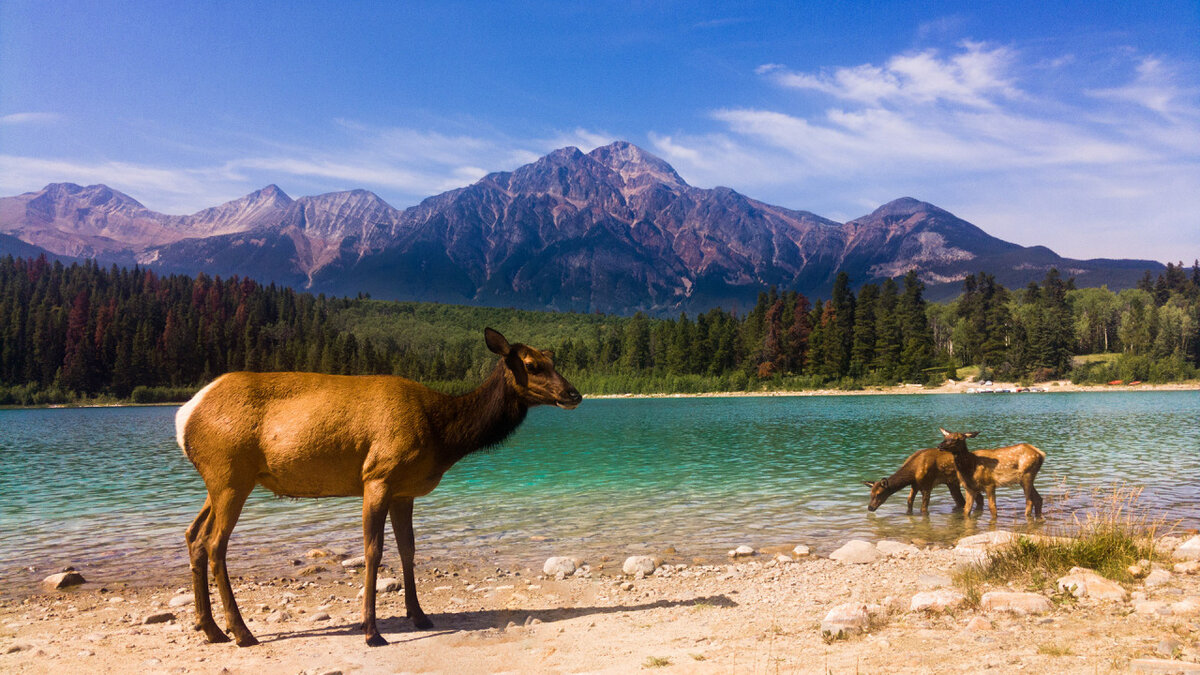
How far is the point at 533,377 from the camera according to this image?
8.32m

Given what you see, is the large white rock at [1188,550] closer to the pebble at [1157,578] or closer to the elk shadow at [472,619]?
the pebble at [1157,578]

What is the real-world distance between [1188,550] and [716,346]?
16341 centimetres

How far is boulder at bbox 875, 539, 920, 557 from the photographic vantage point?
11.9 metres

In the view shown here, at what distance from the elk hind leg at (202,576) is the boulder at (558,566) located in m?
5.00

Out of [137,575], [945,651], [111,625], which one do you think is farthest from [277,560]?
[945,651]

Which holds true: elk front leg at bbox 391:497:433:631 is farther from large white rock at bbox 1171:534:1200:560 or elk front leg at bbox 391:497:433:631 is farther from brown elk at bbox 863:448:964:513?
brown elk at bbox 863:448:964:513

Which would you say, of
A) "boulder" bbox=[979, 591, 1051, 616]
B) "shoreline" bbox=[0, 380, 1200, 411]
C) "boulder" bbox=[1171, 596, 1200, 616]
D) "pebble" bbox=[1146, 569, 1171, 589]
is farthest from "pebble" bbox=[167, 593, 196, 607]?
"shoreline" bbox=[0, 380, 1200, 411]

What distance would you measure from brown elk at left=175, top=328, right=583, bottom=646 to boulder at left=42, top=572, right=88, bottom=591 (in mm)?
5390

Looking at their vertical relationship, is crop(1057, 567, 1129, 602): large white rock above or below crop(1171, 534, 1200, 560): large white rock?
above

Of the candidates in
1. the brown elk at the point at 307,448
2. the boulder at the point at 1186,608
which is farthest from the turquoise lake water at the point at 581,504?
the boulder at the point at 1186,608

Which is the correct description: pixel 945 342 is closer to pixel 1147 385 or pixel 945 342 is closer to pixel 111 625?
pixel 1147 385

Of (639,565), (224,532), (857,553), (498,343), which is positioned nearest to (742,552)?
(857,553)

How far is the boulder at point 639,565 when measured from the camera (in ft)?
36.8

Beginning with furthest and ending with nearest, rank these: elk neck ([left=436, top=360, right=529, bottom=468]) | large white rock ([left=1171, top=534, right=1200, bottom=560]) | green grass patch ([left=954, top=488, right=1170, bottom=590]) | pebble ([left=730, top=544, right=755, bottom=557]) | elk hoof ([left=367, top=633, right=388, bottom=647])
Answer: pebble ([left=730, top=544, right=755, bottom=557]) < large white rock ([left=1171, top=534, right=1200, bottom=560]) < green grass patch ([left=954, top=488, right=1170, bottom=590]) < elk neck ([left=436, top=360, right=529, bottom=468]) < elk hoof ([left=367, top=633, right=388, bottom=647])
